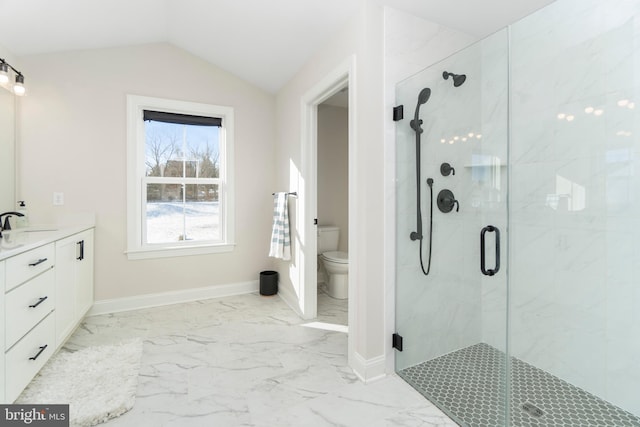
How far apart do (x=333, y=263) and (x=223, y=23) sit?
2399mm

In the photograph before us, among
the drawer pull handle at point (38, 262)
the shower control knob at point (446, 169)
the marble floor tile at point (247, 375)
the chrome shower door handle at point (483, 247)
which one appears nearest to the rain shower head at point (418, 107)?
the shower control knob at point (446, 169)

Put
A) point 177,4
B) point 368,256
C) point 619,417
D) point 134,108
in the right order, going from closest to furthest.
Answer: point 619,417
point 368,256
point 177,4
point 134,108

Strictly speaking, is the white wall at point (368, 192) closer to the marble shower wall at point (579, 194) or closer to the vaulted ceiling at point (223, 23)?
the vaulted ceiling at point (223, 23)

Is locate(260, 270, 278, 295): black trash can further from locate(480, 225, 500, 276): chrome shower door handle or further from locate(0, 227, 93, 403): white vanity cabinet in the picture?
locate(480, 225, 500, 276): chrome shower door handle

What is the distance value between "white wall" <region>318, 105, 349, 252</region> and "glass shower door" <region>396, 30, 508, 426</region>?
1.95 m

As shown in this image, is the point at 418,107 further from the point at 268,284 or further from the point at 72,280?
the point at 72,280

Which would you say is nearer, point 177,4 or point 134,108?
point 177,4

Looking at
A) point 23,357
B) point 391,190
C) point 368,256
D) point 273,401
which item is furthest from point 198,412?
point 391,190

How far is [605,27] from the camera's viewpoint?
4.96 feet

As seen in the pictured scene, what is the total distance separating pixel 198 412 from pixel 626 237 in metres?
2.31

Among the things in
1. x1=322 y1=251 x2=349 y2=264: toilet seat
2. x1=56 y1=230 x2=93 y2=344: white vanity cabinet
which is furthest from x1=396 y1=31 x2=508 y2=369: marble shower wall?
x1=56 y1=230 x2=93 y2=344: white vanity cabinet

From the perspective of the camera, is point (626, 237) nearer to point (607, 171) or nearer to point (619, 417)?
point (607, 171)

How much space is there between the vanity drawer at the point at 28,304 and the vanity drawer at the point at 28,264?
4 centimetres

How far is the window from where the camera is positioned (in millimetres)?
2992
